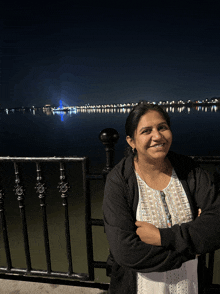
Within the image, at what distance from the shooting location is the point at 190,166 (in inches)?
Answer: 63.8

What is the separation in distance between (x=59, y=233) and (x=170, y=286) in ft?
27.3

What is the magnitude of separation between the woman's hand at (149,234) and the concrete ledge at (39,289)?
1.43 m

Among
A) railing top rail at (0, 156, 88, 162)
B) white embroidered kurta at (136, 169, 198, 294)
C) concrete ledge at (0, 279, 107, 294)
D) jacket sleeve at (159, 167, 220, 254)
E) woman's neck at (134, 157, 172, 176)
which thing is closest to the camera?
jacket sleeve at (159, 167, 220, 254)

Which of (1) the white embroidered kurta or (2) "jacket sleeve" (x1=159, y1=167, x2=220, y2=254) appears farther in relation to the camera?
(1) the white embroidered kurta

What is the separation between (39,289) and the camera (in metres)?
2.45

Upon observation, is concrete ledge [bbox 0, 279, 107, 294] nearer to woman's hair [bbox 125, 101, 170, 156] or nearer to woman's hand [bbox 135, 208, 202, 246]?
woman's hand [bbox 135, 208, 202, 246]

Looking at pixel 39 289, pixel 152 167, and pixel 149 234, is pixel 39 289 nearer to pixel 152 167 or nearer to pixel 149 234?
pixel 149 234

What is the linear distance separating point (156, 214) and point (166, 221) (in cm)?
9

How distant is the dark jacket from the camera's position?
54.4 inches

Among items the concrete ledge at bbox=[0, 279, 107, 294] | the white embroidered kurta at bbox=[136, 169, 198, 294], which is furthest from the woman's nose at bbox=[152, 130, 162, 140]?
the concrete ledge at bbox=[0, 279, 107, 294]

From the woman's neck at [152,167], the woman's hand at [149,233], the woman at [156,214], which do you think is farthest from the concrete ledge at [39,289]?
the woman's neck at [152,167]

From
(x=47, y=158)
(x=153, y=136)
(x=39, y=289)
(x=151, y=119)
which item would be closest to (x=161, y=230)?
(x=153, y=136)

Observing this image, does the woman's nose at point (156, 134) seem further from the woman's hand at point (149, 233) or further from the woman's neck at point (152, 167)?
the woman's hand at point (149, 233)

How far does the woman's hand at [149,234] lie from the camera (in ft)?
4.55
